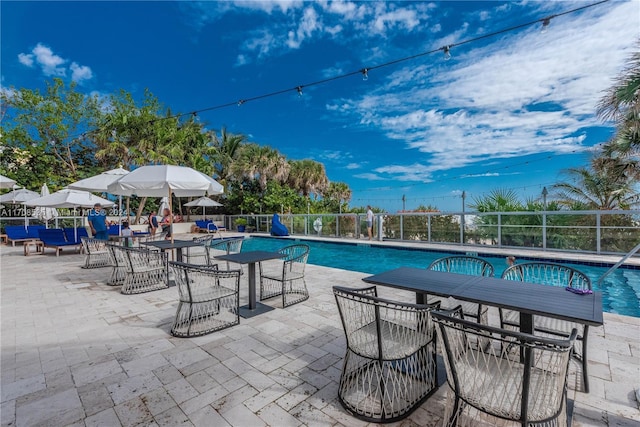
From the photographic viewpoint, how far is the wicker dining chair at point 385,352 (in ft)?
6.21

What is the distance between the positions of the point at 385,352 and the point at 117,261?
4971mm

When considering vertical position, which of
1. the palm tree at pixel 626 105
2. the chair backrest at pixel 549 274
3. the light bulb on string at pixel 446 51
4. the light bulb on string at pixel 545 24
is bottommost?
the chair backrest at pixel 549 274

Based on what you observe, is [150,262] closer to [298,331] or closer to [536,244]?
[298,331]

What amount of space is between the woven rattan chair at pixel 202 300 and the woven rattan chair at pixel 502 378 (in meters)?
2.27

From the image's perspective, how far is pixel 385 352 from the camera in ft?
6.41

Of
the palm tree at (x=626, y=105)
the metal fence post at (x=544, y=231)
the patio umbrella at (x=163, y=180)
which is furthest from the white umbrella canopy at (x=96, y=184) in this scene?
the metal fence post at (x=544, y=231)

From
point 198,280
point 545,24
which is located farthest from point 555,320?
point 545,24

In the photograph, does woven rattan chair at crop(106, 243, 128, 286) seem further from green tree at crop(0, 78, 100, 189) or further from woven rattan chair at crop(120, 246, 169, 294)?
green tree at crop(0, 78, 100, 189)

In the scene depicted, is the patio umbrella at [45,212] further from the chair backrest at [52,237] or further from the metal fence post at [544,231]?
the metal fence post at [544,231]

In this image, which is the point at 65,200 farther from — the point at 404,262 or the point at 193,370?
the point at 404,262

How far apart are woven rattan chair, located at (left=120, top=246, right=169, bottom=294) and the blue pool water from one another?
186 inches

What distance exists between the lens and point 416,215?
35.3 feet

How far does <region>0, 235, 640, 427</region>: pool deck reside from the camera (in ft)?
6.30

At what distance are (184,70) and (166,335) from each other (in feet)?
66.4
